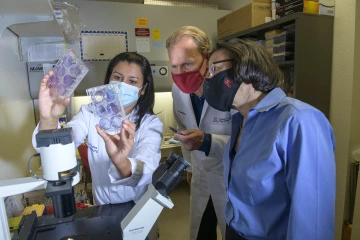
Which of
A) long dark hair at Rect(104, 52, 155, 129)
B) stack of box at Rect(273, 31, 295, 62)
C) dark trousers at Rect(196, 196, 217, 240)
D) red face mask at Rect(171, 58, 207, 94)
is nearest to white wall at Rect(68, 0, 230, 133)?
stack of box at Rect(273, 31, 295, 62)

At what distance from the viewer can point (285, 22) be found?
82.6 inches

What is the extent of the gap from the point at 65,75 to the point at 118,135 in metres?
0.34

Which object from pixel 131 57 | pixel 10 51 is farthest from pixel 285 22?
pixel 10 51

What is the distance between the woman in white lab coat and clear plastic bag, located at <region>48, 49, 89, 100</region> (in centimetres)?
3

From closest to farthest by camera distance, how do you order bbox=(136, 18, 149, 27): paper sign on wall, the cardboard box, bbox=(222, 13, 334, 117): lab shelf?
1. bbox=(222, 13, 334, 117): lab shelf
2. the cardboard box
3. bbox=(136, 18, 149, 27): paper sign on wall

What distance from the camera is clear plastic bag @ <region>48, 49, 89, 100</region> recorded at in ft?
3.46

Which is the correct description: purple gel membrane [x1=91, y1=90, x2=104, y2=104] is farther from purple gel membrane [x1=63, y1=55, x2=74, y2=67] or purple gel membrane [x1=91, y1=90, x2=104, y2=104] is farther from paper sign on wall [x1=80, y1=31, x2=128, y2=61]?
paper sign on wall [x1=80, y1=31, x2=128, y2=61]

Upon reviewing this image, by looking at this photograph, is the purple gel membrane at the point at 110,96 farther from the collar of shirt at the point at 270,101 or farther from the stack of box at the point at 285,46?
the stack of box at the point at 285,46

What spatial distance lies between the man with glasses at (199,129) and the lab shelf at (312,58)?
779 mm

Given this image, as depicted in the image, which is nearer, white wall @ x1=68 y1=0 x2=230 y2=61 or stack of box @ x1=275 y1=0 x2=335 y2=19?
stack of box @ x1=275 y1=0 x2=335 y2=19

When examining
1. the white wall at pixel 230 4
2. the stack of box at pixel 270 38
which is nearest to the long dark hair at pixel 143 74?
the stack of box at pixel 270 38

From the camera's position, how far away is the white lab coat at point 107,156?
3.91 ft

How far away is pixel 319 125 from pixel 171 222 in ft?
8.06

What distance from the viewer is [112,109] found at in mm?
1062
